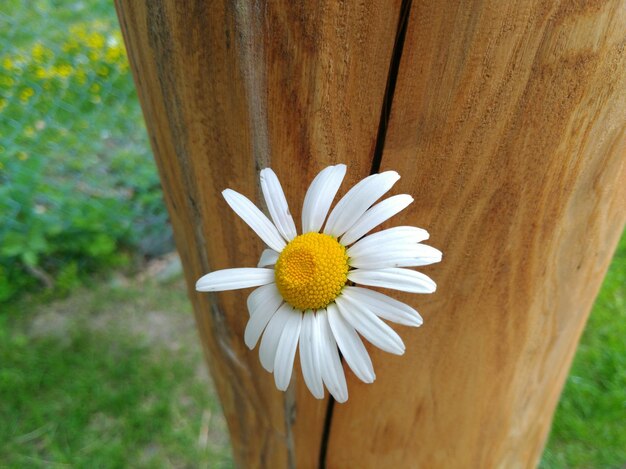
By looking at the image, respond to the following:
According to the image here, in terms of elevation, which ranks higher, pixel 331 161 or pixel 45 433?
pixel 331 161

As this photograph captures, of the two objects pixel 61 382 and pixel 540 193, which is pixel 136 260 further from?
pixel 540 193

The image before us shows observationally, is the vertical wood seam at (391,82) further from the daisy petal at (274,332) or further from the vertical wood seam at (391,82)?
the daisy petal at (274,332)

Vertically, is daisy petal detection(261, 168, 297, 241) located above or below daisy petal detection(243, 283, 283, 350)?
above

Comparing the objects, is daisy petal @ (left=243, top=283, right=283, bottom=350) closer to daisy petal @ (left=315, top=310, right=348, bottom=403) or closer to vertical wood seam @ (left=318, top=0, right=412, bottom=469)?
daisy petal @ (left=315, top=310, right=348, bottom=403)

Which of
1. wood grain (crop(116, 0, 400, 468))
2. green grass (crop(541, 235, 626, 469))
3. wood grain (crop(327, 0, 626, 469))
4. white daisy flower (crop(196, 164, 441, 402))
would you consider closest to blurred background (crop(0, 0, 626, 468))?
green grass (crop(541, 235, 626, 469))

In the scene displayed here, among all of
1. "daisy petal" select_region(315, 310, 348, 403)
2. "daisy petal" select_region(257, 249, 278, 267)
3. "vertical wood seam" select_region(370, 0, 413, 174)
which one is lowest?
"daisy petal" select_region(315, 310, 348, 403)

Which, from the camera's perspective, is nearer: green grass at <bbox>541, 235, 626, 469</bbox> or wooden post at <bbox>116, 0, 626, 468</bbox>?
wooden post at <bbox>116, 0, 626, 468</bbox>

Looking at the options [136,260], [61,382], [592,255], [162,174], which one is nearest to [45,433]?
[61,382]
